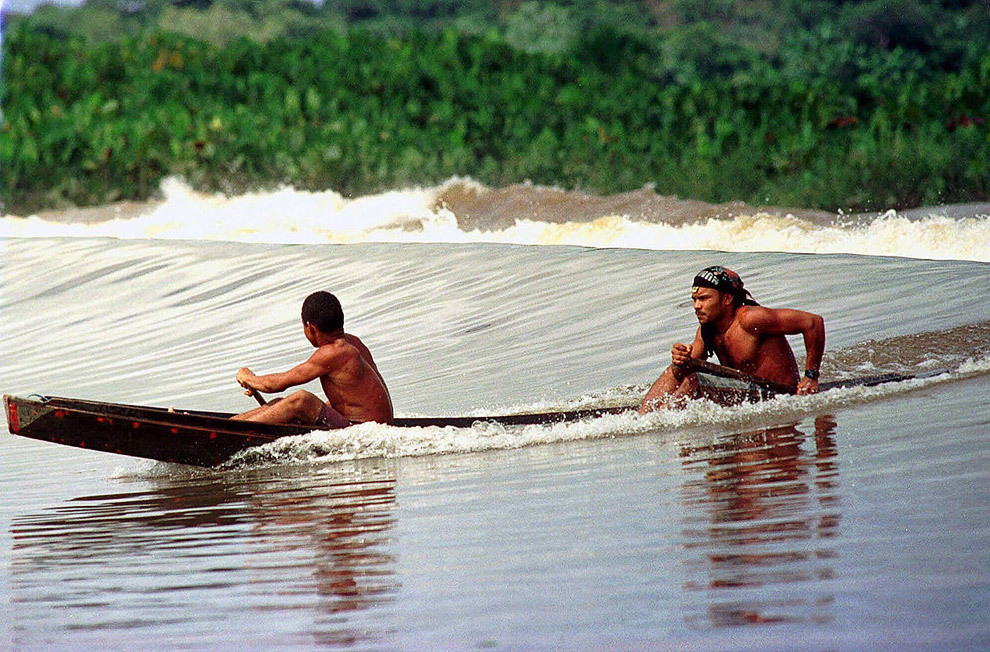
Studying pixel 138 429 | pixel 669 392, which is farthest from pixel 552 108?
pixel 138 429

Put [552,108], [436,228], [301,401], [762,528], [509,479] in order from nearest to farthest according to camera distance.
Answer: [762,528], [509,479], [301,401], [436,228], [552,108]

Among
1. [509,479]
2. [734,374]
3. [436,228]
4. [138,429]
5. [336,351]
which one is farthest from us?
[436,228]

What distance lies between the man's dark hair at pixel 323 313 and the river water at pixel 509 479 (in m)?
0.46

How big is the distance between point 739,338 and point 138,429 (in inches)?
103

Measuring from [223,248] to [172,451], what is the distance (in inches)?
341

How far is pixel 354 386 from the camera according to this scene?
6.27m

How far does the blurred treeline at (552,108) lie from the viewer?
64.7ft

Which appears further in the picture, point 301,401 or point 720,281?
point 720,281

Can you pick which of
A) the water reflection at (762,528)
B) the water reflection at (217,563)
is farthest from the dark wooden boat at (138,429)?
the water reflection at (762,528)

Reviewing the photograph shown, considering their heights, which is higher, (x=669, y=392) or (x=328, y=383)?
(x=328, y=383)

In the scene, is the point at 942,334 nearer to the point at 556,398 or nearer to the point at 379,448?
the point at 556,398

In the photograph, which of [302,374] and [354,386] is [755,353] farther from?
[302,374]

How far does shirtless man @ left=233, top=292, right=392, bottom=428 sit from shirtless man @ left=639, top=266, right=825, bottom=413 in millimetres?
1194

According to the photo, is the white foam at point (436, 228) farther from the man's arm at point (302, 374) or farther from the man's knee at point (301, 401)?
the man's knee at point (301, 401)
